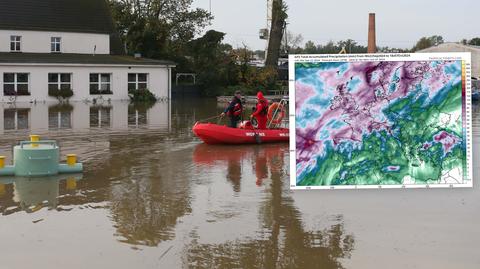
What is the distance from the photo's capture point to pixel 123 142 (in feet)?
63.8

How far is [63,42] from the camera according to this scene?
4716 cm

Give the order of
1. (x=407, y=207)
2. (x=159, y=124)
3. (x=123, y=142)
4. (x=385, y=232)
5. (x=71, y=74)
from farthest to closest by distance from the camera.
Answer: (x=71, y=74)
(x=159, y=124)
(x=123, y=142)
(x=407, y=207)
(x=385, y=232)

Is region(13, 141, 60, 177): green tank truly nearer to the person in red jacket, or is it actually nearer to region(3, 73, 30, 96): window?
the person in red jacket

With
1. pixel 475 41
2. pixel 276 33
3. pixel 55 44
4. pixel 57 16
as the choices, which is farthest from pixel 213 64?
pixel 475 41

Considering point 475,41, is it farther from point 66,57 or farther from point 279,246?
point 279,246

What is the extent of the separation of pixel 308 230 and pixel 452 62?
3739 mm

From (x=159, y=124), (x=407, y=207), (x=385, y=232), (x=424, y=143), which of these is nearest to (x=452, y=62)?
(x=424, y=143)

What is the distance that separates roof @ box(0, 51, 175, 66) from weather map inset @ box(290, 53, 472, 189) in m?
37.5

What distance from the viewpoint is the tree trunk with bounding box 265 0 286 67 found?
2172 inches

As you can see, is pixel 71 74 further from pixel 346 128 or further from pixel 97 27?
pixel 346 128

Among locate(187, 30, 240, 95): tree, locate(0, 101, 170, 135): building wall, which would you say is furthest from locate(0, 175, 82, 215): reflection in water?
locate(187, 30, 240, 95): tree

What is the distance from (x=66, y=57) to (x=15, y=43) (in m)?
4.00

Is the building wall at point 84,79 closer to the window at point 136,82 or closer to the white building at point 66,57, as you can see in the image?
the white building at point 66,57

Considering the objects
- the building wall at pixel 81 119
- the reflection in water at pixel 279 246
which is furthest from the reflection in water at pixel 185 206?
the building wall at pixel 81 119
